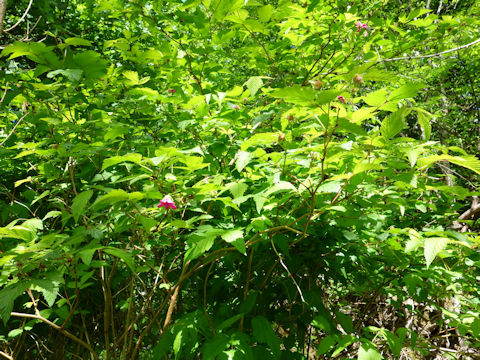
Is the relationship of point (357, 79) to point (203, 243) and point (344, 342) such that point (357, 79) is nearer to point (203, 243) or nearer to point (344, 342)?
point (203, 243)

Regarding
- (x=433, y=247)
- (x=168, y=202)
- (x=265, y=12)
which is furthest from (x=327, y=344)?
(x=265, y=12)

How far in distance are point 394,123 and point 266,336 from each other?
97cm

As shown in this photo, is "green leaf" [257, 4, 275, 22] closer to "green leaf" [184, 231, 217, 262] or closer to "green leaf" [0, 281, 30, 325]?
"green leaf" [184, 231, 217, 262]

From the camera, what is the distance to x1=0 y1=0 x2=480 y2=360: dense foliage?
1.05m

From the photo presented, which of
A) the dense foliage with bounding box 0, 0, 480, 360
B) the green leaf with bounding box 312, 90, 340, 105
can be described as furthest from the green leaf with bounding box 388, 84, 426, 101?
the green leaf with bounding box 312, 90, 340, 105

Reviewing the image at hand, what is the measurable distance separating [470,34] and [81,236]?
17.2 ft

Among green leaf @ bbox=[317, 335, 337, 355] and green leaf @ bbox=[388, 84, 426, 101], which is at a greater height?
green leaf @ bbox=[388, 84, 426, 101]

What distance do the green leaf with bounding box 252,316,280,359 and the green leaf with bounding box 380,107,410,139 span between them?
91 cm

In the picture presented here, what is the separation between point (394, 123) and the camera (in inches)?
34.9

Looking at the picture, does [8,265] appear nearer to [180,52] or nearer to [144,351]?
[180,52]

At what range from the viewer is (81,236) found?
1.16 m

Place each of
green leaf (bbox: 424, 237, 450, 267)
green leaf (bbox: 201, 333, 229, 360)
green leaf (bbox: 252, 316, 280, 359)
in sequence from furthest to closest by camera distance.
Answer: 1. green leaf (bbox: 252, 316, 280, 359)
2. green leaf (bbox: 201, 333, 229, 360)
3. green leaf (bbox: 424, 237, 450, 267)

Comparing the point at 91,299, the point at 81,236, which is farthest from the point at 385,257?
the point at 91,299

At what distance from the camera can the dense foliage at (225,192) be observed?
1.05m
